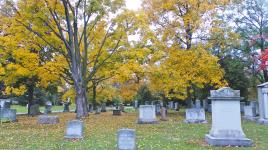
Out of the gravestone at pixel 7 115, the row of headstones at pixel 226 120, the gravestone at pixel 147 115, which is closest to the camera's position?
the row of headstones at pixel 226 120

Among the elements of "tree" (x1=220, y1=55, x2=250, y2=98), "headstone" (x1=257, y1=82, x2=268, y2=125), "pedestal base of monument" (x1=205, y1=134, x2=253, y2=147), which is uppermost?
"tree" (x1=220, y1=55, x2=250, y2=98)

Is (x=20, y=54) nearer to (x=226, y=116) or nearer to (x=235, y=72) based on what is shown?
(x=226, y=116)

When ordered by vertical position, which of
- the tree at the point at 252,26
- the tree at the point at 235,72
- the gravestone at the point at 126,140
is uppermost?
the tree at the point at 252,26

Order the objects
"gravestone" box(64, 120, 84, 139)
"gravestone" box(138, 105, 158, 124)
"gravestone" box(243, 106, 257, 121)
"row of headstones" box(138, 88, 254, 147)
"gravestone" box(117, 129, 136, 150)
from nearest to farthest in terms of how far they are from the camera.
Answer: "gravestone" box(117, 129, 136, 150) < "row of headstones" box(138, 88, 254, 147) < "gravestone" box(64, 120, 84, 139) < "gravestone" box(138, 105, 158, 124) < "gravestone" box(243, 106, 257, 121)

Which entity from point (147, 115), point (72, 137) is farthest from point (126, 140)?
point (147, 115)

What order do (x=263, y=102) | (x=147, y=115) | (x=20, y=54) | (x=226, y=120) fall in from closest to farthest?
(x=226, y=120), (x=263, y=102), (x=147, y=115), (x=20, y=54)

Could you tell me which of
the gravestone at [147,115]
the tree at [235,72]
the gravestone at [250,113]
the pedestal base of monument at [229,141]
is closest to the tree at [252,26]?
the tree at [235,72]

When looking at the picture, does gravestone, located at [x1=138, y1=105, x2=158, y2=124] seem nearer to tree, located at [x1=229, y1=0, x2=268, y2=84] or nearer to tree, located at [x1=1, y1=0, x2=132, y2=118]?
tree, located at [x1=1, y1=0, x2=132, y2=118]

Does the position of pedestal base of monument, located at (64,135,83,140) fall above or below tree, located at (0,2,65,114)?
below

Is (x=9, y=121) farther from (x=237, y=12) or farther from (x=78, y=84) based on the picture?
(x=237, y=12)

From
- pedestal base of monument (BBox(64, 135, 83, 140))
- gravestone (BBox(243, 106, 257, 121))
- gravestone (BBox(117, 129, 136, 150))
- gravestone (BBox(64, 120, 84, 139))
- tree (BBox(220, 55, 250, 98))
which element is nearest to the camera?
gravestone (BBox(117, 129, 136, 150))

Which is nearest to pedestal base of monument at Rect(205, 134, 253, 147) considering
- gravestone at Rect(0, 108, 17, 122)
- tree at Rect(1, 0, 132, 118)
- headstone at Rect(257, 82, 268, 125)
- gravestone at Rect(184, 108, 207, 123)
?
headstone at Rect(257, 82, 268, 125)

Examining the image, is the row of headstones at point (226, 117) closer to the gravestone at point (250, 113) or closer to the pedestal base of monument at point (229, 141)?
the pedestal base of monument at point (229, 141)

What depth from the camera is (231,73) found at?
105ft
